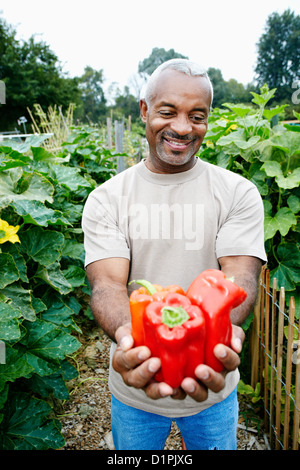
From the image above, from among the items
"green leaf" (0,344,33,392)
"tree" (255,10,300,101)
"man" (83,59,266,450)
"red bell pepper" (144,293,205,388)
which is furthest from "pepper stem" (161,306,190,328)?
"tree" (255,10,300,101)

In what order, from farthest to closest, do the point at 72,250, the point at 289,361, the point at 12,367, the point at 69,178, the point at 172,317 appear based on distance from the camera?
the point at 69,178 < the point at 72,250 < the point at 289,361 < the point at 12,367 < the point at 172,317

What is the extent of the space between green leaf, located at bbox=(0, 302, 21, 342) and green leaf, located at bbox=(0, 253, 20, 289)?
0.18m

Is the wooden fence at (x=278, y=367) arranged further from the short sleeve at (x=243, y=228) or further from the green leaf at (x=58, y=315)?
the green leaf at (x=58, y=315)

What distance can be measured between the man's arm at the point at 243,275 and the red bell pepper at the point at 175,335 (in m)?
0.31

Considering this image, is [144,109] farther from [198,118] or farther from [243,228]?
A: [243,228]

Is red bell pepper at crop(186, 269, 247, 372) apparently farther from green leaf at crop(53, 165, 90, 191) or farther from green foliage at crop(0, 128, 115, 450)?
green leaf at crop(53, 165, 90, 191)

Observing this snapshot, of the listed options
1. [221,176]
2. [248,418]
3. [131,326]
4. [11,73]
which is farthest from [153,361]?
[11,73]

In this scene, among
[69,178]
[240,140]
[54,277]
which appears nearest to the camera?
[54,277]

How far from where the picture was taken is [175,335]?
103 centimetres

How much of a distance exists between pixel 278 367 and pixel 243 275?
103cm

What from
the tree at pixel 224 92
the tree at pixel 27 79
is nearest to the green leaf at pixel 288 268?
the tree at pixel 27 79

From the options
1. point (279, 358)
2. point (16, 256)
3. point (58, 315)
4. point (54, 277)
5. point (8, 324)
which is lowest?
point (279, 358)

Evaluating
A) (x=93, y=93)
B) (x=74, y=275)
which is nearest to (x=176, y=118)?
(x=74, y=275)

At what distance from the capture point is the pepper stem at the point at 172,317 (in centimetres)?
102
